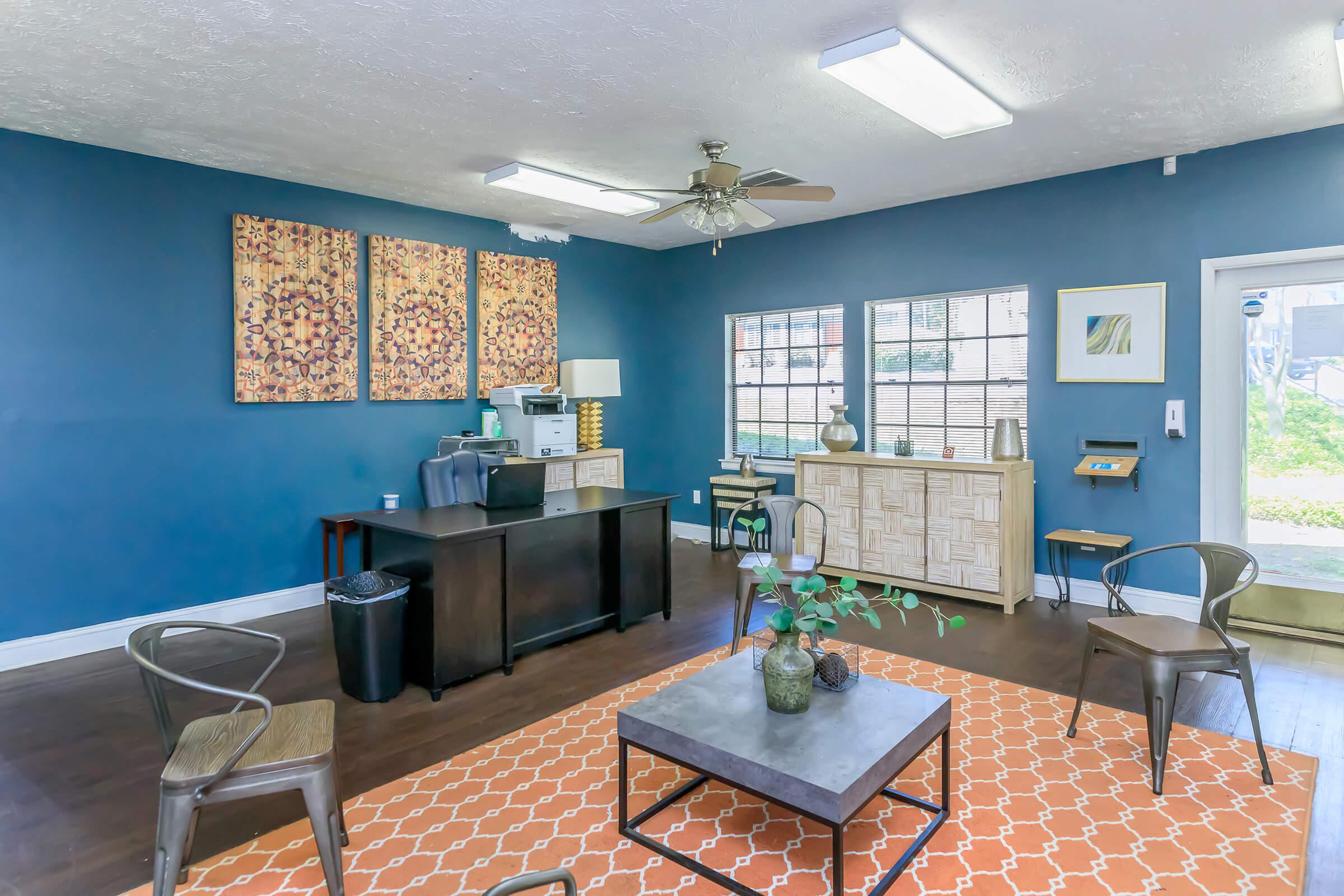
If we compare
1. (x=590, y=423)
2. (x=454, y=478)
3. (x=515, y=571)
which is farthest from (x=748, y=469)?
(x=515, y=571)

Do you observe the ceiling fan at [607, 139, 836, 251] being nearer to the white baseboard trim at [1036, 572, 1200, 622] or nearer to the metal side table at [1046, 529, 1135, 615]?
the metal side table at [1046, 529, 1135, 615]

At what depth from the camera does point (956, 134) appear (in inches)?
155

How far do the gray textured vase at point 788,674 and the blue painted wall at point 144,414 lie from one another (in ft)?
12.5

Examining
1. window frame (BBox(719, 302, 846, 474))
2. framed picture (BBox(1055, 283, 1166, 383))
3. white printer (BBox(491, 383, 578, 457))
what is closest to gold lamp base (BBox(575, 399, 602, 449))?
white printer (BBox(491, 383, 578, 457))

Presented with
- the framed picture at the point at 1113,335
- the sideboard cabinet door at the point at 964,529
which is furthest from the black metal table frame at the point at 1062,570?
the framed picture at the point at 1113,335

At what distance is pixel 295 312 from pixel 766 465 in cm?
390

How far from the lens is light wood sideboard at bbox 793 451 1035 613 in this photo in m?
4.82

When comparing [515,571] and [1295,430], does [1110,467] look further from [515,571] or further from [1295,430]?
[515,571]

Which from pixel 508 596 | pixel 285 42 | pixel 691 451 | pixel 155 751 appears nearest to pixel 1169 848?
pixel 508 596

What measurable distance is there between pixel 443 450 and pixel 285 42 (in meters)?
3.13

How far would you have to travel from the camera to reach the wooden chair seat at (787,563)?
3885 mm

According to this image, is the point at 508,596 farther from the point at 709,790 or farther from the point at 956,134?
the point at 956,134

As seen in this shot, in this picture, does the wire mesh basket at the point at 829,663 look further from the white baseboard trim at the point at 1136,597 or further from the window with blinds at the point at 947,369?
the window with blinds at the point at 947,369

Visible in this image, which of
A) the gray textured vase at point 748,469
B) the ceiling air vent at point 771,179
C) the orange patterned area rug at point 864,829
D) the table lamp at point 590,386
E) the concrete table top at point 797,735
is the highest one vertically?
the ceiling air vent at point 771,179
